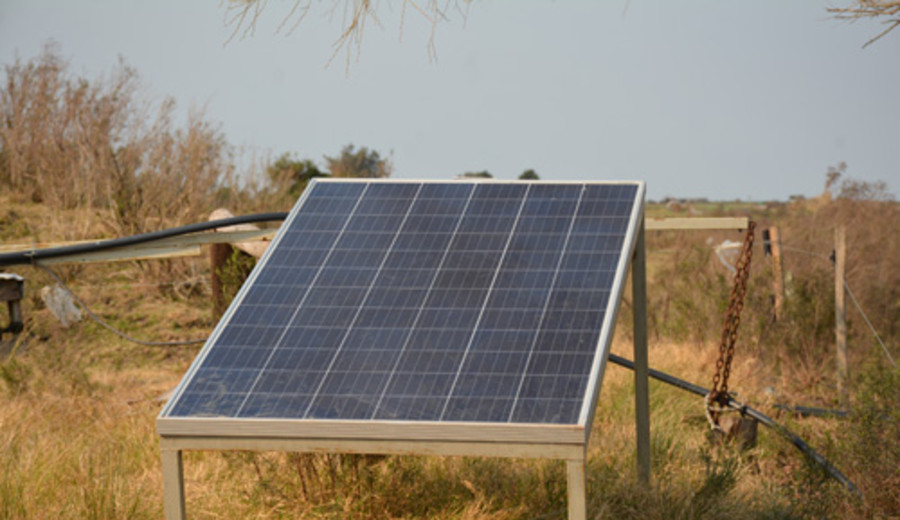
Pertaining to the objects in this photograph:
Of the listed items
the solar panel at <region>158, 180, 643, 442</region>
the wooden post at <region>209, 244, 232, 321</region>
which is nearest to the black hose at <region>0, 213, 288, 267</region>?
the wooden post at <region>209, 244, 232, 321</region>

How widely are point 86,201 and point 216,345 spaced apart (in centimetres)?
1505

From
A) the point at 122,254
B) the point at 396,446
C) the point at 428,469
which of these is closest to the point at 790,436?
the point at 428,469

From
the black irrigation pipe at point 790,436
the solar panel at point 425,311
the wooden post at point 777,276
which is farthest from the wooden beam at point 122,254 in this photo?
the wooden post at point 777,276

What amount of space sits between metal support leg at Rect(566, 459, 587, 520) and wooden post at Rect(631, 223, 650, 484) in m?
2.08

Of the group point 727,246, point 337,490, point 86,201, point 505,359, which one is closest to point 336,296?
point 505,359

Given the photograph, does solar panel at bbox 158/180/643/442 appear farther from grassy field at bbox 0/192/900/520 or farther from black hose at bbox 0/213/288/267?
black hose at bbox 0/213/288/267

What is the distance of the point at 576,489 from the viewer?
3969 mm

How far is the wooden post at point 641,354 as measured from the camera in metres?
5.98

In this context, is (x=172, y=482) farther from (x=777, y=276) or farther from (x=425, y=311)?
(x=777, y=276)

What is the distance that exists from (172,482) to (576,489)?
1.63 m

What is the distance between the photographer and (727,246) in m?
14.7

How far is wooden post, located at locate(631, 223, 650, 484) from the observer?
598 cm

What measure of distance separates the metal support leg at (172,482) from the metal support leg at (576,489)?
155 cm

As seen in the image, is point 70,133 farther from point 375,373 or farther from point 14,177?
point 375,373
